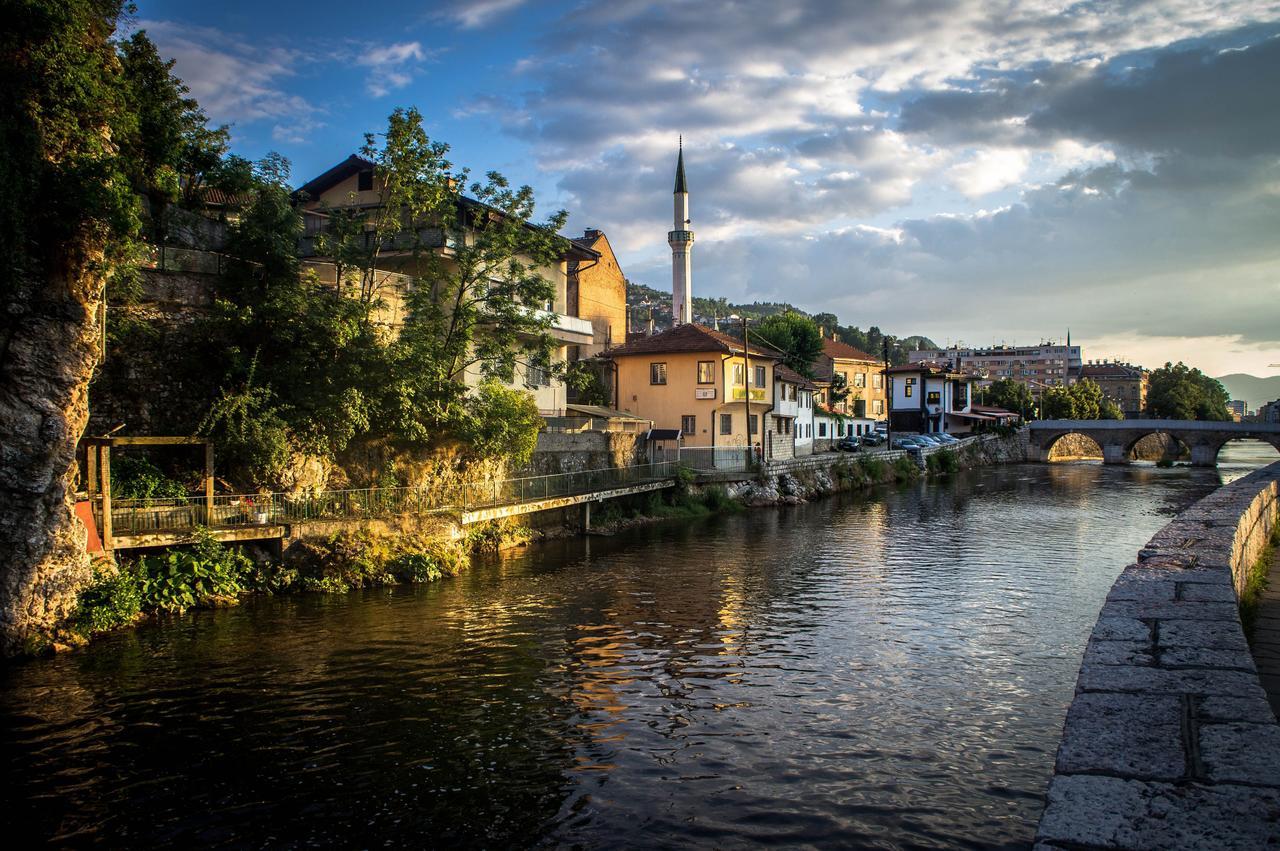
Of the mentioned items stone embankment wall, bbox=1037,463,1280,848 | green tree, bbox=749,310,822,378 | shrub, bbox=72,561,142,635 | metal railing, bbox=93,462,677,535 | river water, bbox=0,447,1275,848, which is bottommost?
river water, bbox=0,447,1275,848

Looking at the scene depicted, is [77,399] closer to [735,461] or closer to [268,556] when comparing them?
[268,556]

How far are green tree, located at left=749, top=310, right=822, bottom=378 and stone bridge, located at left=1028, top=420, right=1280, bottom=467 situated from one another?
3472 cm

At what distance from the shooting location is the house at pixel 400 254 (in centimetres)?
2870

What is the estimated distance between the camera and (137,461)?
2114 centimetres

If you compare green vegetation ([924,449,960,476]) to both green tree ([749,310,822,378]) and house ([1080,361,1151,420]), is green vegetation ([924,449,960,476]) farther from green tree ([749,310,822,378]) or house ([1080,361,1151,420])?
house ([1080,361,1151,420])

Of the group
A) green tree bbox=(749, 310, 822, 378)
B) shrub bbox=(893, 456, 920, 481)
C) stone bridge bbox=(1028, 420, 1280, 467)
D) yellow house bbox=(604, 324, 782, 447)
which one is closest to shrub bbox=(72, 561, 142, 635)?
yellow house bbox=(604, 324, 782, 447)

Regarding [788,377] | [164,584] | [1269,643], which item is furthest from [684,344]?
[1269,643]

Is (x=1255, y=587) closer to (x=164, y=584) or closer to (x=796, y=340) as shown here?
(x=164, y=584)

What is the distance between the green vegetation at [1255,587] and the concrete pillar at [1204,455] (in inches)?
3136

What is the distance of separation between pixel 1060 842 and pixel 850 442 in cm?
6830

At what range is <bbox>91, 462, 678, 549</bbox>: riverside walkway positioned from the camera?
1866 cm

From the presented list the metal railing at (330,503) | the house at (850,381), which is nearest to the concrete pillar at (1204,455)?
the house at (850,381)

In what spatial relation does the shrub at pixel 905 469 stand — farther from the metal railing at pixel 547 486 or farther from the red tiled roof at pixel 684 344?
the metal railing at pixel 547 486

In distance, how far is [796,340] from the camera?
74312mm
